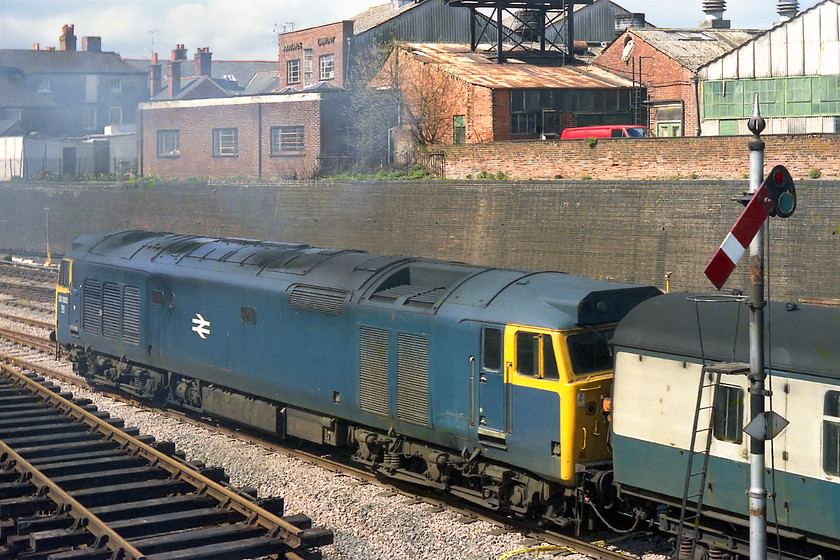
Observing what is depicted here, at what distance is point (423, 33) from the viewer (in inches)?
1940

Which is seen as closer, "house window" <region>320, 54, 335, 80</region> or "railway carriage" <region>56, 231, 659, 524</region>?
"railway carriage" <region>56, 231, 659, 524</region>

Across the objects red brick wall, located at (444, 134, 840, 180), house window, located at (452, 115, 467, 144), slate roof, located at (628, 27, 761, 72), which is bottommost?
red brick wall, located at (444, 134, 840, 180)

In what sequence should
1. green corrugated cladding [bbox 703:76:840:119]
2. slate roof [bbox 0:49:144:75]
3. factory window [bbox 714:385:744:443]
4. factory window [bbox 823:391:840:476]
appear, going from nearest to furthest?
factory window [bbox 823:391:840:476] < factory window [bbox 714:385:744:443] < green corrugated cladding [bbox 703:76:840:119] < slate roof [bbox 0:49:144:75]

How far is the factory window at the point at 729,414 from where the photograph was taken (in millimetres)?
9719

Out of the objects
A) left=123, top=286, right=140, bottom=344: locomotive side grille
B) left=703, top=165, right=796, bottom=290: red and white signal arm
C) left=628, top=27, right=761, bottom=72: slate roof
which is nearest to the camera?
left=703, top=165, right=796, bottom=290: red and white signal arm

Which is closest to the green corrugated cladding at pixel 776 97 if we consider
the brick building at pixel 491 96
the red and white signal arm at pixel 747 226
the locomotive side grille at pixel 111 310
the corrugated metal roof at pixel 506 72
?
the brick building at pixel 491 96

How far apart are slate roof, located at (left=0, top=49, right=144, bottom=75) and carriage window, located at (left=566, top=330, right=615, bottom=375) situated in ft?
199

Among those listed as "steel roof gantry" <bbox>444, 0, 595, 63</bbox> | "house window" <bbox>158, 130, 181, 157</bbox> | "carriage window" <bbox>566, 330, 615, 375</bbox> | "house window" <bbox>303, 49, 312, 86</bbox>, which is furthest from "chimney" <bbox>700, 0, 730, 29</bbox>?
"carriage window" <bbox>566, 330, 615, 375</bbox>

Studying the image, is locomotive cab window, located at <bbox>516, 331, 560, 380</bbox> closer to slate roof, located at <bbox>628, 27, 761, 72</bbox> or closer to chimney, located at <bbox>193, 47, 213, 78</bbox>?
slate roof, located at <bbox>628, 27, 761, 72</bbox>

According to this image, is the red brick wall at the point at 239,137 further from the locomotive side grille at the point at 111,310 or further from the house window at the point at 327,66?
the locomotive side grille at the point at 111,310

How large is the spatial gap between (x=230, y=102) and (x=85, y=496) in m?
35.4

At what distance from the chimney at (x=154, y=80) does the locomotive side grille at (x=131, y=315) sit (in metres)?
51.8

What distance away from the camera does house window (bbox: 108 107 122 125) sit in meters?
71.1

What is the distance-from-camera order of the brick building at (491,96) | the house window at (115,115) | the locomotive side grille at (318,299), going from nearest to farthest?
the locomotive side grille at (318,299) < the brick building at (491,96) < the house window at (115,115)
